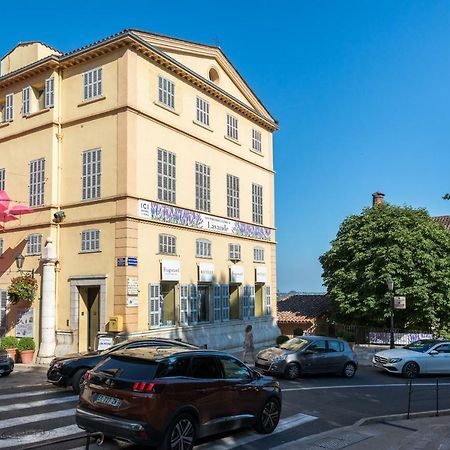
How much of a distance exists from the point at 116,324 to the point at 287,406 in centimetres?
775

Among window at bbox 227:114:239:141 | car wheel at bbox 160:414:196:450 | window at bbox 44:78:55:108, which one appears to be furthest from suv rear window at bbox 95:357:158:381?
window at bbox 227:114:239:141

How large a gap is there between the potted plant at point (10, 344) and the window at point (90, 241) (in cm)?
415

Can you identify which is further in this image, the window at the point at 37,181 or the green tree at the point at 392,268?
the green tree at the point at 392,268

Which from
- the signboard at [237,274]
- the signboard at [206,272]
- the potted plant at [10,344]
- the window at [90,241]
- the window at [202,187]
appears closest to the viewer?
the potted plant at [10,344]

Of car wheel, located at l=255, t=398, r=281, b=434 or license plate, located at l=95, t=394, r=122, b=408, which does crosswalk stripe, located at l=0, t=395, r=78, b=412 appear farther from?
car wheel, located at l=255, t=398, r=281, b=434

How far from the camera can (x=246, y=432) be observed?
999 cm

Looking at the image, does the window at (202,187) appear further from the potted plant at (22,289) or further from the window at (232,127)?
the potted plant at (22,289)

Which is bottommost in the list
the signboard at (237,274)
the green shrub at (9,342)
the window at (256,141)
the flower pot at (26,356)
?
the flower pot at (26,356)

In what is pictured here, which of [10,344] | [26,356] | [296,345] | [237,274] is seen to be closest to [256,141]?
[237,274]

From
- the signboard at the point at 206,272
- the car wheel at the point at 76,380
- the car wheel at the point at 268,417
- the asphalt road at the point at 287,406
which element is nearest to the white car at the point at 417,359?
the asphalt road at the point at 287,406

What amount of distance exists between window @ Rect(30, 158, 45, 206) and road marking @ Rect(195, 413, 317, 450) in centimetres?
1427

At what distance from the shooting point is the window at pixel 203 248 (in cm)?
2314

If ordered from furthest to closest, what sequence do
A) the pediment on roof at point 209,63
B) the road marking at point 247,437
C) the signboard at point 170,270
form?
the pediment on roof at point 209,63, the signboard at point 170,270, the road marking at point 247,437

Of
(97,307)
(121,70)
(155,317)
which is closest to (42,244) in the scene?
(97,307)
